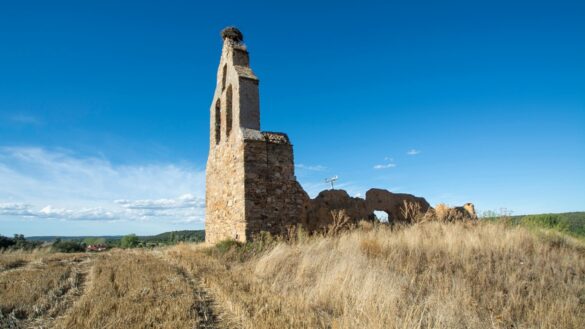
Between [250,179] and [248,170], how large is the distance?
257mm

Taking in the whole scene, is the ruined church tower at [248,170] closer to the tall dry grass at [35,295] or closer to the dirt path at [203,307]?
the dirt path at [203,307]

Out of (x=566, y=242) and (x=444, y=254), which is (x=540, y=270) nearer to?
(x=444, y=254)

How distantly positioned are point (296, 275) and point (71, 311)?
3.23m

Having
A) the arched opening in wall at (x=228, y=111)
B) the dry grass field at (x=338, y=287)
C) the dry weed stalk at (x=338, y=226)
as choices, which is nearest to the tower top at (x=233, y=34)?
the arched opening in wall at (x=228, y=111)

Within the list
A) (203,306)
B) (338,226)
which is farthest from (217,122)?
(203,306)

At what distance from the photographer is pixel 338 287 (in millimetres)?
4434

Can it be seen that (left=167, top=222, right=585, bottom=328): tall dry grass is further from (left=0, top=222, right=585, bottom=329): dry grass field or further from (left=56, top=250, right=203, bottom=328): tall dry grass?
(left=56, top=250, right=203, bottom=328): tall dry grass

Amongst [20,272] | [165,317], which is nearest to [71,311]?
[165,317]

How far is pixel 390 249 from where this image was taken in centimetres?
689

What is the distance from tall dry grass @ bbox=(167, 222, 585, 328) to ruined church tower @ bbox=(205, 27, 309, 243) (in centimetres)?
147

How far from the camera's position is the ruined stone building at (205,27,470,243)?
9.25 meters

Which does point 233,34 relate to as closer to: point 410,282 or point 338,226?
point 338,226

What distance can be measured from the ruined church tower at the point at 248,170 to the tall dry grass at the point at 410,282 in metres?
1.47

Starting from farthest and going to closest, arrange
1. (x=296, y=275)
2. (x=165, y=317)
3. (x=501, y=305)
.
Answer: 1. (x=296, y=275)
2. (x=501, y=305)
3. (x=165, y=317)
